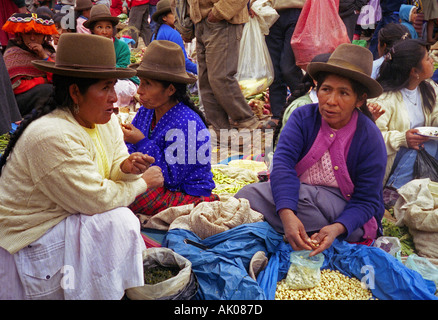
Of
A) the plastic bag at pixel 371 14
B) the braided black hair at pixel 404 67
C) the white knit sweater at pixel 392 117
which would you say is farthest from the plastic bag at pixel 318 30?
the plastic bag at pixel 371 14

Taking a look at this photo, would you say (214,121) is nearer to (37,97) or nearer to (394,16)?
(37,97)

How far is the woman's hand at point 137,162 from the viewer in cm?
237

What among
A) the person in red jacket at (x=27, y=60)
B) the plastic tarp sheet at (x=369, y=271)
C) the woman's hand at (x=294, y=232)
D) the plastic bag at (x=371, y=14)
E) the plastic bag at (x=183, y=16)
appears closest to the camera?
the plastic tarp sheet at (x=369, y=271)

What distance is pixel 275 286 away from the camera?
8.51 feet

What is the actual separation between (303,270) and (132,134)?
56.7 inches

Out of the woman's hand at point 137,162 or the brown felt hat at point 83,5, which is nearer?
the woman's hand at point 137,162

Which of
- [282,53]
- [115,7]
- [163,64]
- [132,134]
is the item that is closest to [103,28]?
[282,53]

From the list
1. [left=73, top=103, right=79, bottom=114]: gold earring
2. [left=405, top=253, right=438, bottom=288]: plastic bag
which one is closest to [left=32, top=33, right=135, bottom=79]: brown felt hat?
[left=73, top=103, right=79, bottom=114]: gold earring

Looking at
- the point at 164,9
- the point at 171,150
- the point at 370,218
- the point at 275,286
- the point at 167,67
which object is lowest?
the point at 275,286

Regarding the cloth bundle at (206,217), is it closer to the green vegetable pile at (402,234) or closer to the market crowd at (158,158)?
the market crowd at (158,158)

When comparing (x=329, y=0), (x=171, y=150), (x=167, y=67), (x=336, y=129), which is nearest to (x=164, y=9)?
(x=329, y=0)

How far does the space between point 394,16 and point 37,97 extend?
18.6ft

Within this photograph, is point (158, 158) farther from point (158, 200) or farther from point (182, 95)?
point (182, 95)

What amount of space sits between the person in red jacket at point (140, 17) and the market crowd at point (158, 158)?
15.1 ft
